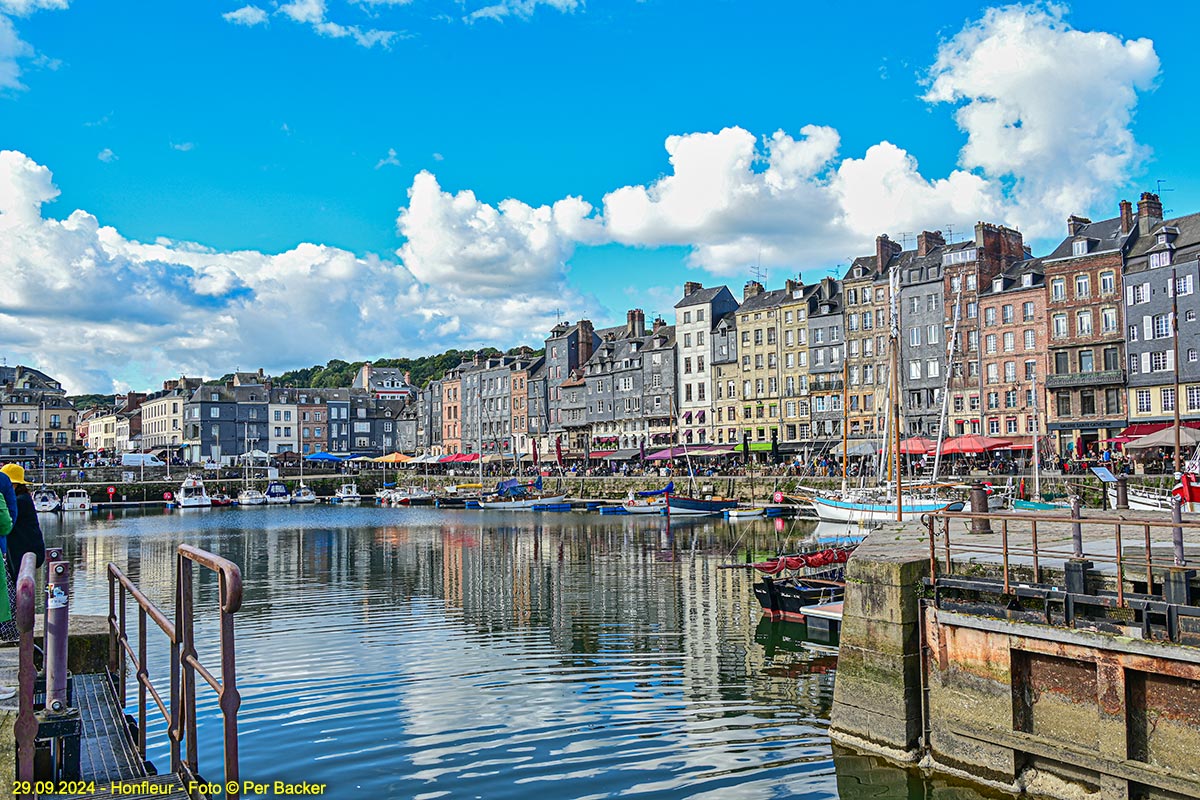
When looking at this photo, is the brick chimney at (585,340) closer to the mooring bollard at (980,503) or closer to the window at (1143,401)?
the window at (1143,401)

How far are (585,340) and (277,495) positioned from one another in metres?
39.9

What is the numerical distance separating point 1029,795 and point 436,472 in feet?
381

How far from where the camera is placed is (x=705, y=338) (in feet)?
325

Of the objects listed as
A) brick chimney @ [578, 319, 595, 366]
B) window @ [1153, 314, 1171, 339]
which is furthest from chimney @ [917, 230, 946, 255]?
brick chimney @ [578, 319, 595, 366]

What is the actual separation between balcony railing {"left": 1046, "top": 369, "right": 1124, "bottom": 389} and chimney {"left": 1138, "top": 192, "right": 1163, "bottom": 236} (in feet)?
33.6

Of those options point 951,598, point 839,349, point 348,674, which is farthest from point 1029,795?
point 839,349

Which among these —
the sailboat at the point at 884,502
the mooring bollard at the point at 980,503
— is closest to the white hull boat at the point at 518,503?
the sailboat at the point at 884,502

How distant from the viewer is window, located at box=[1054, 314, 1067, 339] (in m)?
67.6

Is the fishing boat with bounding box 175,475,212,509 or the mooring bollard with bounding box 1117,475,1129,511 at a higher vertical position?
the mooring bollard with bounding box 1117,475,1129,511

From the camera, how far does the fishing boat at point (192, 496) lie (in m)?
94.9

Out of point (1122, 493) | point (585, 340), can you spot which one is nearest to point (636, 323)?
point (585, 340)

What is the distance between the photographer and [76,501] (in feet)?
302

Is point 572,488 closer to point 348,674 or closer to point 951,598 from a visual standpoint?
point 348,674

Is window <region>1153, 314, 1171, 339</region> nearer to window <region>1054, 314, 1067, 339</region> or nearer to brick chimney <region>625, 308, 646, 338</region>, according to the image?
window <region>1054, 314, 1067, 339</region>
